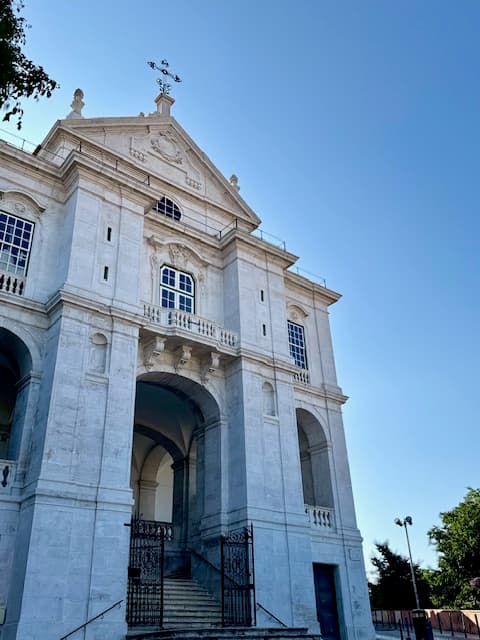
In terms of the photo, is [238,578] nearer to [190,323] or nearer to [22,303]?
[190,323]

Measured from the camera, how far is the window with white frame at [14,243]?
18.4 meters

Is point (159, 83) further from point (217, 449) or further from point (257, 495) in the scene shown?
point (257, 495)

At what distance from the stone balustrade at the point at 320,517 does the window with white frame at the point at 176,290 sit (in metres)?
8.92

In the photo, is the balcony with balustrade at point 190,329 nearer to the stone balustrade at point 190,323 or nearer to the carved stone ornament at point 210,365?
the stone balustrade at point 190,323

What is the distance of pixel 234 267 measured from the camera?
79.6 ft

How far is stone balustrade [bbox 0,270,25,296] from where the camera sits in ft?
58.0

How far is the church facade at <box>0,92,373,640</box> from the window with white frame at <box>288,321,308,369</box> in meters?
0.11

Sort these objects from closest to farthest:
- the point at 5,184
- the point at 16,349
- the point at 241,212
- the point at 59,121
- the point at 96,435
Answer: the point at 96,435 → the point at 16,349 → the point at 5,184 → the point at 59,121 → the point at 241,212

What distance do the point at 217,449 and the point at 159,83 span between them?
19278 mm

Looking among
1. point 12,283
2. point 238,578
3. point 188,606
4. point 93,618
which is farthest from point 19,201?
point 238,578

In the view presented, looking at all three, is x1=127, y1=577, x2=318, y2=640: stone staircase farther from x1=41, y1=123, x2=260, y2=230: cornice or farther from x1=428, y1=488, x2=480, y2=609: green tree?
x1=428, y1=488, x2=480, y2=609: green tree

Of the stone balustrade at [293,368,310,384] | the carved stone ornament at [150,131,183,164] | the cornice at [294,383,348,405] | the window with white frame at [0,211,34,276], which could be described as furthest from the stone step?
the carved stone ornament at [150,131,183,164]

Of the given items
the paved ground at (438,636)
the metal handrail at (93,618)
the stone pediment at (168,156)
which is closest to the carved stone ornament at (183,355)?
the metal handrail at (93,618)

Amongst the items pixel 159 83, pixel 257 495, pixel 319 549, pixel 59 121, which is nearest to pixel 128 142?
pixel 59 121
